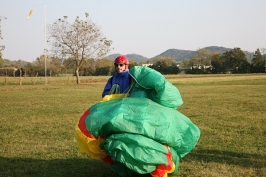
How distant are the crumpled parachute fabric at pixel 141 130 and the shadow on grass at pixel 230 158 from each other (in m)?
1.47

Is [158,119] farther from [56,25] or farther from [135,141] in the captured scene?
[56,25]

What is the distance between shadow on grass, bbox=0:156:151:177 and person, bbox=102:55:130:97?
1470 mm

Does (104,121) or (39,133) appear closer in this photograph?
(104,121)

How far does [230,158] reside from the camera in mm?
6590

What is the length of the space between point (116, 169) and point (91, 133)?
0.84m

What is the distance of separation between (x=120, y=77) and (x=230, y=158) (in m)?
2.91

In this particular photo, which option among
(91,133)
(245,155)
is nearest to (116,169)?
(91,133)

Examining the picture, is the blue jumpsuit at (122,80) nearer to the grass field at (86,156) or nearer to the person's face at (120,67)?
the person's face at (120,67)

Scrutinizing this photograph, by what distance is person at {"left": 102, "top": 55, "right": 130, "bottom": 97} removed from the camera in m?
5.64

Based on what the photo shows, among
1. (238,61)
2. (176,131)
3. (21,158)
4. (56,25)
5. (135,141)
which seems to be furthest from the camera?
(238,61)

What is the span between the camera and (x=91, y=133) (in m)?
4.60

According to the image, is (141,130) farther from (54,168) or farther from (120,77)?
(54,168)

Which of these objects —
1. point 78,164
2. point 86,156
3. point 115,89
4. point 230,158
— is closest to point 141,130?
point 115,89

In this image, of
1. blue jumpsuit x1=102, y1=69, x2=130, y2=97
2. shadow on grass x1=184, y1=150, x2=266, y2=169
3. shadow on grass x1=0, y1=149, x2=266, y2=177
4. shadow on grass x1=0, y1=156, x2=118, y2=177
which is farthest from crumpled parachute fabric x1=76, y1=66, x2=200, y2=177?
shadow on grass x1=184, y1=150, x2=266, y2=169
